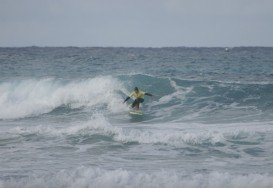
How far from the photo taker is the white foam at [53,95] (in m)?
19.9

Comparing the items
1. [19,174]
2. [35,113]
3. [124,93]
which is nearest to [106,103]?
[124,93]

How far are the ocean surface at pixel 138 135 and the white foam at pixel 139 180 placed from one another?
0.02m

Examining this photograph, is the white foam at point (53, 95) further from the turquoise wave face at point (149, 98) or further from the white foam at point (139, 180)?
the white foam at point (139, 180)

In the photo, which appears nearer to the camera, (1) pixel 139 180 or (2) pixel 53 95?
(1) pixel 139 180

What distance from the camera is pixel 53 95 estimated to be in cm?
2245

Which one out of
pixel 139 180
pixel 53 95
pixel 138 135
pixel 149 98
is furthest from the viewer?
pixel 53 95

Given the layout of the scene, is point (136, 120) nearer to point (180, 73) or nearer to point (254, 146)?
→ point (254, 146)

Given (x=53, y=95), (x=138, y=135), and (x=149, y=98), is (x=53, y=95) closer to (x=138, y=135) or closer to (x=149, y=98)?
(x=149, y=98)

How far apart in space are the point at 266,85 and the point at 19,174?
1518 cm

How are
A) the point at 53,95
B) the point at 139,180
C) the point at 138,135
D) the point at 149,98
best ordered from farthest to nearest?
the point at 53,95, the point at 149,98, the point at 138,135, the point at 139,180

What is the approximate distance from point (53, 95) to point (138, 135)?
1048cm


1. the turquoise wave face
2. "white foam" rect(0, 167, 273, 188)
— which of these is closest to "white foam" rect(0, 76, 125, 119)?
the turquoise wave face

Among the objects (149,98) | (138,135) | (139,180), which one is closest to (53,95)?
(149,98)

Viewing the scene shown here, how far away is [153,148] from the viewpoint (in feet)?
38.8
